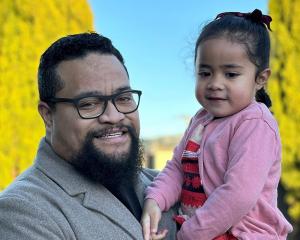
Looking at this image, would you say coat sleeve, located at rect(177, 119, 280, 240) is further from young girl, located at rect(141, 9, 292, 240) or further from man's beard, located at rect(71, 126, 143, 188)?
man's beard, located at rect(71, 126, 143, 188)

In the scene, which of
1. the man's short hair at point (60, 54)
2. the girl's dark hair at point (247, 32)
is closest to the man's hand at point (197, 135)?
the girl's dark hair at point (247, 32)

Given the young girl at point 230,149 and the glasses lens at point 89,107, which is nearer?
the young girl at point 230,149

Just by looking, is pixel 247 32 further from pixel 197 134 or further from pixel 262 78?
pixel 197 134

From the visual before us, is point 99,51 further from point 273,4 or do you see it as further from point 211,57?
point 273,4

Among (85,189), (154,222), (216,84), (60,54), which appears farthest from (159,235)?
(60,54)

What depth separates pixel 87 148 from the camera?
253cm

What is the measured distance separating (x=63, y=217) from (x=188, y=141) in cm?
64

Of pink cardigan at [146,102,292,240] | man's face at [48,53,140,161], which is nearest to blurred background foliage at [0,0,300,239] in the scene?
man's face at [48,53,140,161]

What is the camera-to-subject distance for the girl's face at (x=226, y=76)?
2.33m

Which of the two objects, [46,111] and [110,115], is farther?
[46,111]

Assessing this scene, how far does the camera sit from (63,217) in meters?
2.28

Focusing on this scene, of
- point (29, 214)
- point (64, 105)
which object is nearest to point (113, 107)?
point (64, 105)

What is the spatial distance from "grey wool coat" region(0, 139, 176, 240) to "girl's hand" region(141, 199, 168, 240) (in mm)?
30

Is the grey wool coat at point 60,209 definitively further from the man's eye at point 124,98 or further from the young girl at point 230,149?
the man's eye at point 124,98
